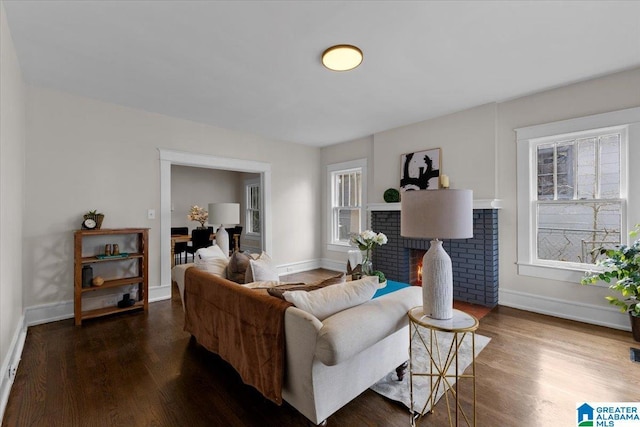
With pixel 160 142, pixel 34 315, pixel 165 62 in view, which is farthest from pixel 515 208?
pixel 34 315

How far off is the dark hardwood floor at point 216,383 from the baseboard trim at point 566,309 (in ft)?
0.41

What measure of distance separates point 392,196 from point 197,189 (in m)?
5.37

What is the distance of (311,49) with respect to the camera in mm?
2352

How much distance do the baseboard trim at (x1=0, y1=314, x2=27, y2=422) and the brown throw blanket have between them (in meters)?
1.13

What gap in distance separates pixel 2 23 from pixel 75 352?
2.51 meters

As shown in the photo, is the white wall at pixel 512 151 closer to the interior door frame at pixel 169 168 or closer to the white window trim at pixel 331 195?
the white window trim at pixel 331 195

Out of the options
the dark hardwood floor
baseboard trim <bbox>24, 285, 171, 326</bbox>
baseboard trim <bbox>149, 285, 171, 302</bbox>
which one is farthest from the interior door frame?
the dark hardwood floor

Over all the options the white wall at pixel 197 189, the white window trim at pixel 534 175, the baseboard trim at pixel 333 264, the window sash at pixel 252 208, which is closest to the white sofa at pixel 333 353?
the white window trim at pixel 534 175

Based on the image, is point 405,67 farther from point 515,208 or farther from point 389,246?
point 389,246

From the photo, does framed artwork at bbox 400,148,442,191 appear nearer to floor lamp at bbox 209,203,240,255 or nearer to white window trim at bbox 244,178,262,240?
floor lamp at bbox 209,203,240,255

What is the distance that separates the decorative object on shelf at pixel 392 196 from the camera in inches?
177

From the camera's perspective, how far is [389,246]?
15.1ft

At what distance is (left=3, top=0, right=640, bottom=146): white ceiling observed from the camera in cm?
192

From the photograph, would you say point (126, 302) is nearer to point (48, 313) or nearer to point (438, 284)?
point (48, 313)
